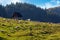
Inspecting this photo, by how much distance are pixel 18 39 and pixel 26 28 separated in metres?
10.7

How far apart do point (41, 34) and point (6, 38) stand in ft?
29.6

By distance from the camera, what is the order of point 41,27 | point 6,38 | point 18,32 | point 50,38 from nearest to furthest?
point 6,38 → point 50,38 → point 18,32 → point 41,27

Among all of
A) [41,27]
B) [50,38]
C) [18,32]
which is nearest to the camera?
[50,38]

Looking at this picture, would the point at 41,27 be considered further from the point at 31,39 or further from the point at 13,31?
Answer: the point at 31,39

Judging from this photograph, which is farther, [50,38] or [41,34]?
[41,34]

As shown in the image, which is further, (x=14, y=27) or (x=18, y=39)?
(x=14, y=27)

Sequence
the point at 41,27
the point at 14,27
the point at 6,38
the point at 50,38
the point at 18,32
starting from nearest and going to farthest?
the point at 6,38
the point at 50,38
the point at 18,32
the point at 14,27
the point at 41,27

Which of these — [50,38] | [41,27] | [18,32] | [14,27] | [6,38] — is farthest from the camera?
[41,27]

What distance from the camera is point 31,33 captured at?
44625 millimetres

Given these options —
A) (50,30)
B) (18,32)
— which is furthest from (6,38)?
(50,30)

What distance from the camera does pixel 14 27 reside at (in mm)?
49656

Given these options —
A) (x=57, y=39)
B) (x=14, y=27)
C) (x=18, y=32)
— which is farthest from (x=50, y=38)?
(x=14, y=27)

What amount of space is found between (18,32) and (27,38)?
5.46 metres

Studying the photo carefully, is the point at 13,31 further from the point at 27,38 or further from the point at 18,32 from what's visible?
the point at 27,38
